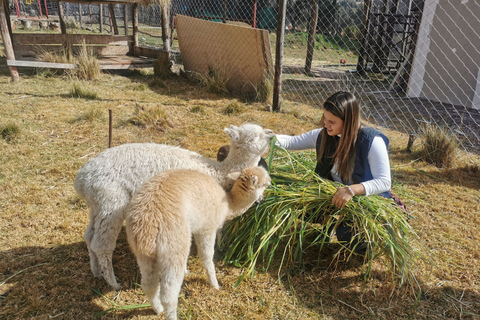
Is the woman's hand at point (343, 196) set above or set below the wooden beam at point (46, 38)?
below

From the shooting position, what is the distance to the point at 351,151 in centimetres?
275

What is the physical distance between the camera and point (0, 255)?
9.68 feet

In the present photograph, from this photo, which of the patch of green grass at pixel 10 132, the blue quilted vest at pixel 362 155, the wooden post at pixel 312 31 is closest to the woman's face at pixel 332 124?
the blue quilted vest at pixel 362 155

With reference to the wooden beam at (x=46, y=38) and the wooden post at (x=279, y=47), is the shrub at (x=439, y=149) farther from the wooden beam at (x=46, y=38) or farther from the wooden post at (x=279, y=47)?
the wooden beam at (x=46, y=38)

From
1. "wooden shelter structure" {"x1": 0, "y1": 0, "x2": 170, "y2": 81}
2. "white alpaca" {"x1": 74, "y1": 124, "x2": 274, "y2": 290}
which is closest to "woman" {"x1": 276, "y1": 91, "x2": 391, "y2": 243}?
"white alpaca" {"x1": 74, "y1": 124, "x2": 274, "y2": 290}

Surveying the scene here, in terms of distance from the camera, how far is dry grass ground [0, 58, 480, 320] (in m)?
2.52

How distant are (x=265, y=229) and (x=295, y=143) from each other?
0.89m

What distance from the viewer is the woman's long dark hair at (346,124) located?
2635 millimetres

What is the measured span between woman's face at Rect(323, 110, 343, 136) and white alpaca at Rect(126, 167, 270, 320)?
2.38ft

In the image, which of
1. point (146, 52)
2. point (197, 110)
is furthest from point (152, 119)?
point (146, 52)

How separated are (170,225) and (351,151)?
1541mm

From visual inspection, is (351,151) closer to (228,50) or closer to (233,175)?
(233,175)

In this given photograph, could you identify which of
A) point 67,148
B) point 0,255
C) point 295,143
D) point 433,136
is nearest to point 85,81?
point 67,148

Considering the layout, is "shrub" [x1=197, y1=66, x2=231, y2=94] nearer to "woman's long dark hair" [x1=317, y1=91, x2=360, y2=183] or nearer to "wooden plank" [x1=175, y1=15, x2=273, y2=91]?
"wooden plank" [x1=175, y1=15, x2=273, y2=91]
